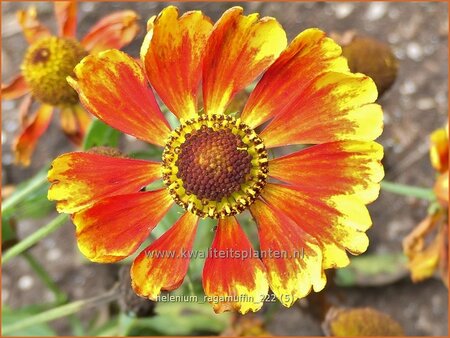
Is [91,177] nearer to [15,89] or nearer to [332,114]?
[332,114]

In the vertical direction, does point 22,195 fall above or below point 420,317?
above

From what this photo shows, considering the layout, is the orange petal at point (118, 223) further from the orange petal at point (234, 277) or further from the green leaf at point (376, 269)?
the green leaf at point (376, 269)

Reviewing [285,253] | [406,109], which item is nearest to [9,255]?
[285,253]

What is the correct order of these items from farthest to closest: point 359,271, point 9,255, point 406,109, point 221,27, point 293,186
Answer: point 406,109 → point 359,271 → point 9,255 → point 293,186 → point 221,27

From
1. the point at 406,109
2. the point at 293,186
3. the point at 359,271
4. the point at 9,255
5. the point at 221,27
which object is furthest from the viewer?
the point at 406,109

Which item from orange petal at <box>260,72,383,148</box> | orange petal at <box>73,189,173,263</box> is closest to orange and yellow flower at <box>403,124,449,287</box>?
orange petal at <box>260,72,383,148</box>

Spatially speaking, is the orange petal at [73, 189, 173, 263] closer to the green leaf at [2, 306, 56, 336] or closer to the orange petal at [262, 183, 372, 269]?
the orange petal at [262, 183, 372, 269]

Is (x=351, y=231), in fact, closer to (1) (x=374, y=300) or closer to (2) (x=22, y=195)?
(2) (x=22, y=195)
